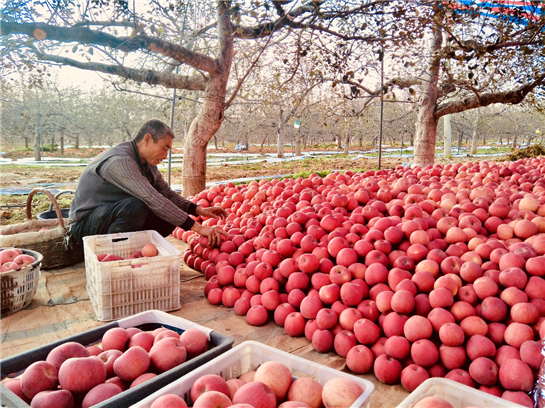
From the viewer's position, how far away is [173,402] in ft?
3.96

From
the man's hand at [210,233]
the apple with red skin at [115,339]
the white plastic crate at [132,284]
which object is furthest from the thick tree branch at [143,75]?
the apple with red skin at [115,339]

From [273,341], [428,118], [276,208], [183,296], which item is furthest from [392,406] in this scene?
[428,118]

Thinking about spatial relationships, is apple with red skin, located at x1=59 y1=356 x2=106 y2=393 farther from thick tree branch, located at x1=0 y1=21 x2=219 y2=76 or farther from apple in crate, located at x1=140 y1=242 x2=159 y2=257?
thick tree branch, located at x1=0 y1=21 x2=219 y2=76

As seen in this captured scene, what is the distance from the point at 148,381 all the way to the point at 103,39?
3.81 m

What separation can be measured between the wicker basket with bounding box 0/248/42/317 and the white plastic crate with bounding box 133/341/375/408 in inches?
76.7

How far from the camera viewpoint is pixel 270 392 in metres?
1.29

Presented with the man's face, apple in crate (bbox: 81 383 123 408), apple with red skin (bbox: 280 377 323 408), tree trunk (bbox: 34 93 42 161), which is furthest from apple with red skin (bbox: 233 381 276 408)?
Result: tree trunk (bbox: 34 93 42 161)

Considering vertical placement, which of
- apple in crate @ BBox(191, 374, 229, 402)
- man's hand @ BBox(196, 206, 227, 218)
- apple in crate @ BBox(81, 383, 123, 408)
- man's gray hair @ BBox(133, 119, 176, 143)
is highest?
man's gray hair @ BBox(133, 119, 176, 143)

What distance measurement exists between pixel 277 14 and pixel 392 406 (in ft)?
16.7

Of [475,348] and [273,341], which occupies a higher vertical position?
[475,348]

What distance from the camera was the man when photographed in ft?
10.3

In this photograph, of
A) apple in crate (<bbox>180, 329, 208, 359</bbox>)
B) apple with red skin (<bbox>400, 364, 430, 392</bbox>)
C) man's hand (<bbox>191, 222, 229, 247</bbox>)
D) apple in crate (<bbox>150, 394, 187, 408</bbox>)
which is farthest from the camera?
man's hand (<bbox>191, 222, 229, 247</bbox>)

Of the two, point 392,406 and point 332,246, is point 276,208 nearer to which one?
point 332,246

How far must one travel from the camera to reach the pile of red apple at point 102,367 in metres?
1.39
